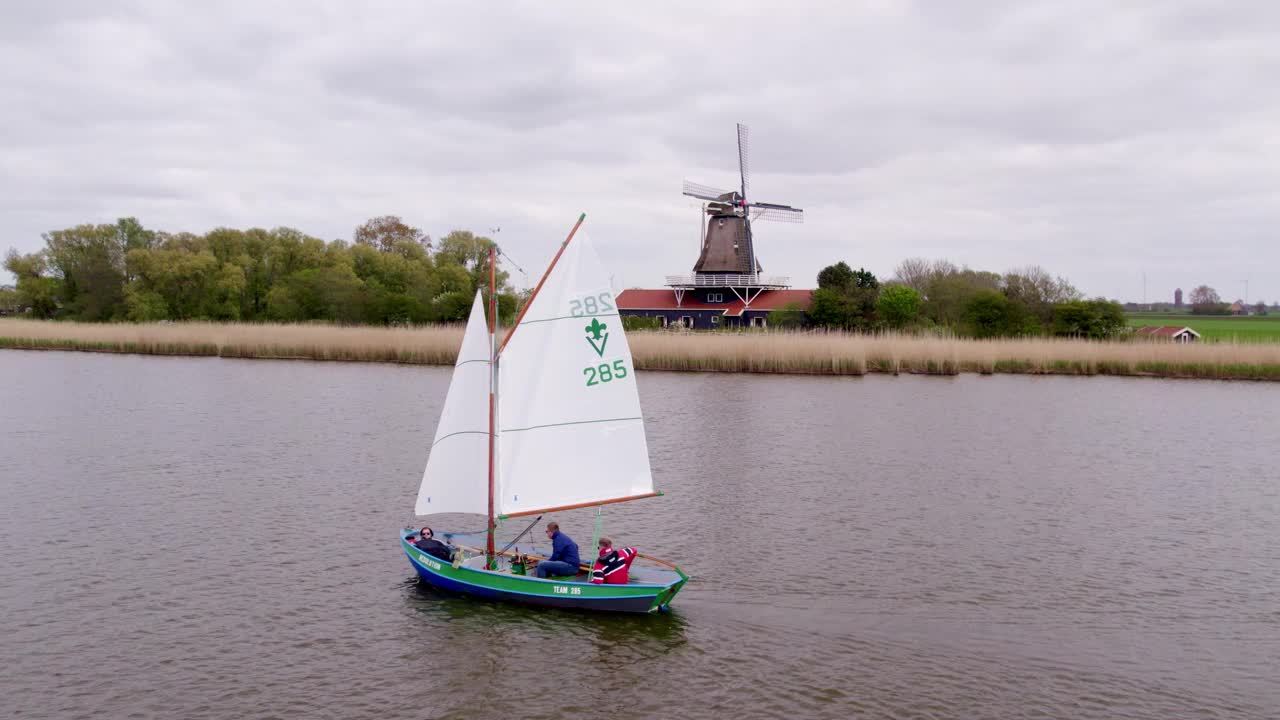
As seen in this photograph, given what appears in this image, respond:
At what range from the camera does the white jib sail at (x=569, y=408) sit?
17.6 metres

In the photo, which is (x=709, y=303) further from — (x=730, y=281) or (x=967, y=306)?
(x=967, y=306)

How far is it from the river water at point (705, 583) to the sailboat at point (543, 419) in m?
1.97

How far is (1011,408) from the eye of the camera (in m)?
44.1

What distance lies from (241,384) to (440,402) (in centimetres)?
1357

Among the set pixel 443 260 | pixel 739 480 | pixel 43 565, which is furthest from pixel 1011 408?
pixel 443 260

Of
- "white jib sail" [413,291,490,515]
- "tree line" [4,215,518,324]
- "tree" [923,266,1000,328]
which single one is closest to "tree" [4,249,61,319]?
"tree line" [4,215,518,324]

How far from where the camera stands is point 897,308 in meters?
80.2

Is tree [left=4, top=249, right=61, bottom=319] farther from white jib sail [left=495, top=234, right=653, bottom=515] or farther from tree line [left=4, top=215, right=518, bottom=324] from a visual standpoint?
white jib sail [left=495, top=234, right=653, bottom=515]

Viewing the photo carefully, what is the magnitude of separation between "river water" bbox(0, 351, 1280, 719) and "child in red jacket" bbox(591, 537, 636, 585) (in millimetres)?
736

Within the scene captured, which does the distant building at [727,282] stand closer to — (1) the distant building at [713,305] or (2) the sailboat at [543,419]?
(1) the distant building at [713,305]

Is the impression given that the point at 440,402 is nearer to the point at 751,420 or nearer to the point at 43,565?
the point at 751,420

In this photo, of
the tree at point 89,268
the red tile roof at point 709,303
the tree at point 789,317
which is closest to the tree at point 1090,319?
the tree at point 789,317

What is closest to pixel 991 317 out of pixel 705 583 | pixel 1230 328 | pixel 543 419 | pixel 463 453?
pixel 705 583

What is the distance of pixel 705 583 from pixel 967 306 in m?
65.7
